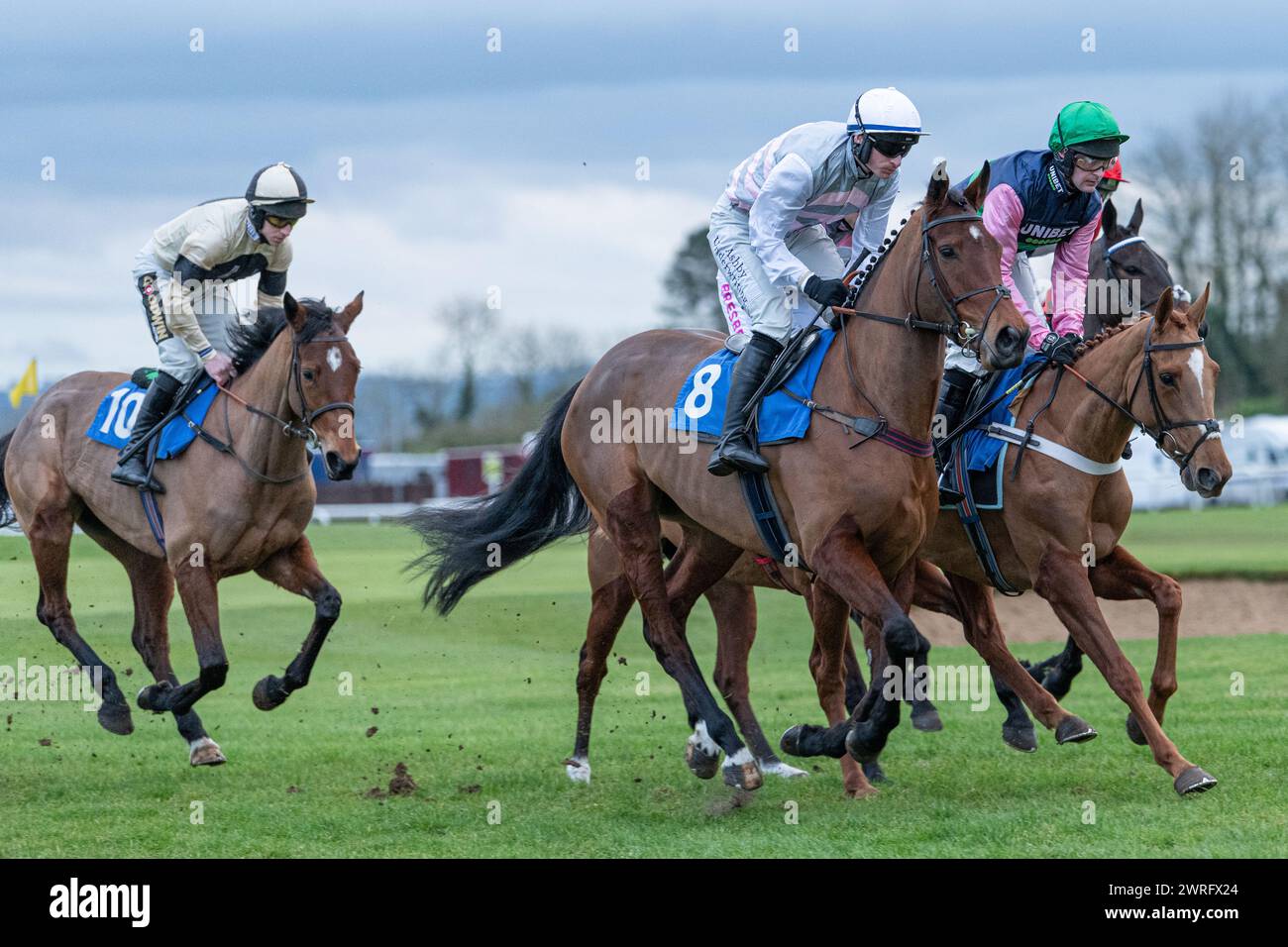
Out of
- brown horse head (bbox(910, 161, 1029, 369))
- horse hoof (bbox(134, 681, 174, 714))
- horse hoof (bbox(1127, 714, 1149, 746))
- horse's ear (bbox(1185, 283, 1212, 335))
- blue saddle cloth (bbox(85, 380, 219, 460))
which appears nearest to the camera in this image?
brown horse head (bbox(910, 161, 1029, 369))

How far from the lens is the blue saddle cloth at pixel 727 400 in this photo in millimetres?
6238

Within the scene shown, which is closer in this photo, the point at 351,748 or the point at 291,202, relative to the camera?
the point at 291,202

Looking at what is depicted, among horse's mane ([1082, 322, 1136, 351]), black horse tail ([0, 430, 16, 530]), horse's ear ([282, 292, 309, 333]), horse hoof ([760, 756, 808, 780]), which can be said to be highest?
horse's ear ([282, 292, 309, 333])

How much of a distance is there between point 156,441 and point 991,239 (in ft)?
14.6

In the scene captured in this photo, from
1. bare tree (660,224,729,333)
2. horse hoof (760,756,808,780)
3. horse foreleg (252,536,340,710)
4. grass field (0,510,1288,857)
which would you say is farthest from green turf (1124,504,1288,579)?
bare tree (660,224,729,333)

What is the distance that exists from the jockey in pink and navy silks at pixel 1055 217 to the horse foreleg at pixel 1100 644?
2.18 ft

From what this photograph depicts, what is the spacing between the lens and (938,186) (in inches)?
230

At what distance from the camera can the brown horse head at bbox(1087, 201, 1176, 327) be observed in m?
7.82

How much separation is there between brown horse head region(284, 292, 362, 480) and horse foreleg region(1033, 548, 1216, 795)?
3.13 meters

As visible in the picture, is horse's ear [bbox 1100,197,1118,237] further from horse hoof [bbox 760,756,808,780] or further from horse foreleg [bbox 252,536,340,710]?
horse foreleg [bbox 252,536,340,710]
